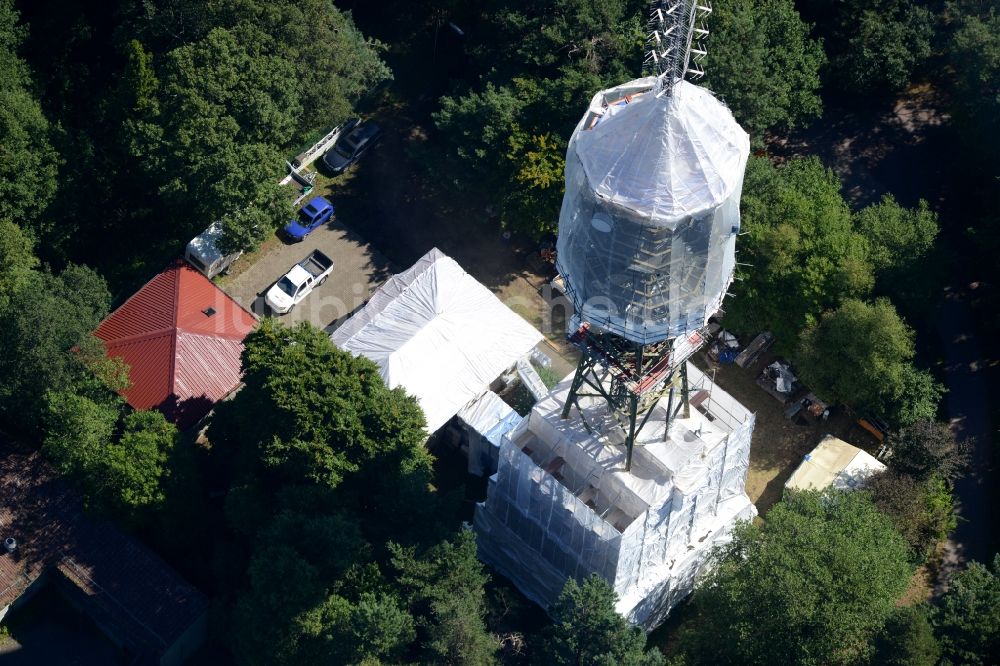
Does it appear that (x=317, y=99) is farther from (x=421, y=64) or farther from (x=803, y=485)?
(x=803, y=485)

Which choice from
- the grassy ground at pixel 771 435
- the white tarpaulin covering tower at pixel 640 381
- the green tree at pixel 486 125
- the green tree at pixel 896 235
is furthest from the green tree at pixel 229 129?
the green tree at pixel 896 235

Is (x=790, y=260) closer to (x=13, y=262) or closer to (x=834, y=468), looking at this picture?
(x=834, y=468)

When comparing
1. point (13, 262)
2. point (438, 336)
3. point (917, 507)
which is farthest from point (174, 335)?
point (917, 507)

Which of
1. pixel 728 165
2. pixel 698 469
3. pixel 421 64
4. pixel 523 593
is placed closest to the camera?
pixel 728 165

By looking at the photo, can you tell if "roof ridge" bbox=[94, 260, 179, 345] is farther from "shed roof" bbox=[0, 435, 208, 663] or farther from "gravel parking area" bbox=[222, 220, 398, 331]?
"shed roof" bbox=[0, 435, 208, 663]

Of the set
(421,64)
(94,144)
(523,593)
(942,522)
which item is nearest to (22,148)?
(94,144)


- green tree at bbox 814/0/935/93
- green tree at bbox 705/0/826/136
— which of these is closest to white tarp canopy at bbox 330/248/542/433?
green tree at bbox 705/0/826/136
